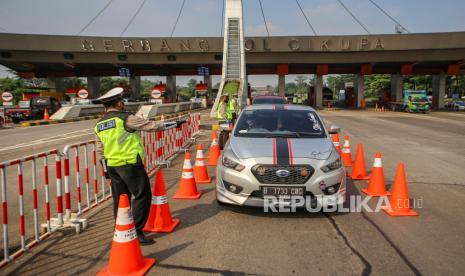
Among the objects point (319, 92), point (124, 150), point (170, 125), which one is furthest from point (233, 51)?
point (124, 150)

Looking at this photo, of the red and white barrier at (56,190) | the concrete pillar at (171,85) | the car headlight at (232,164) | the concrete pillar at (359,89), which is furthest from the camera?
the concrete pillar at (171,85)

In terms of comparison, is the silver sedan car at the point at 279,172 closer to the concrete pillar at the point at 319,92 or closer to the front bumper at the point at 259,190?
the front bumper at the point at 259,190

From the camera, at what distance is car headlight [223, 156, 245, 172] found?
4.99 m

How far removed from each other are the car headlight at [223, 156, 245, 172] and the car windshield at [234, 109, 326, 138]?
920 mm

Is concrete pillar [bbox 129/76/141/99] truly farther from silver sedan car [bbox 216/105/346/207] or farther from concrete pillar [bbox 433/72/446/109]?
silver sedan car [bbox 216/105/346/207]

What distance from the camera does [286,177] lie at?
4.81 meters

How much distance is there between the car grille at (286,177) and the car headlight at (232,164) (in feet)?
Result: 0.85

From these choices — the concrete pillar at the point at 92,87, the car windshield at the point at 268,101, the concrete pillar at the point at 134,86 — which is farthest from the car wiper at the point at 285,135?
the concrete pillar at the point at 134,86

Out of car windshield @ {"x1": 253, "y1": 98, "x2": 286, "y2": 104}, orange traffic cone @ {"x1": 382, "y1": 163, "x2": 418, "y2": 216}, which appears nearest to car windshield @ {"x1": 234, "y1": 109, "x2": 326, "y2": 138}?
orange traffic cone @ {"x1": 382, "y1": 163, "x2": 418, "y2": 216}

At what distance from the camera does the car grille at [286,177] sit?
4.81 metres

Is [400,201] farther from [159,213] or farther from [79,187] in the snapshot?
[79,187]

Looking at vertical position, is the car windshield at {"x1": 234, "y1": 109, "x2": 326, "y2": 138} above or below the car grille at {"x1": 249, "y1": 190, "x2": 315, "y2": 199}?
above

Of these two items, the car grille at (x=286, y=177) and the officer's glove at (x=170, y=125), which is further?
the car grille at (x=286, y=177)

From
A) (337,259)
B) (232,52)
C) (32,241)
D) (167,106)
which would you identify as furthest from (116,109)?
(232,52)
